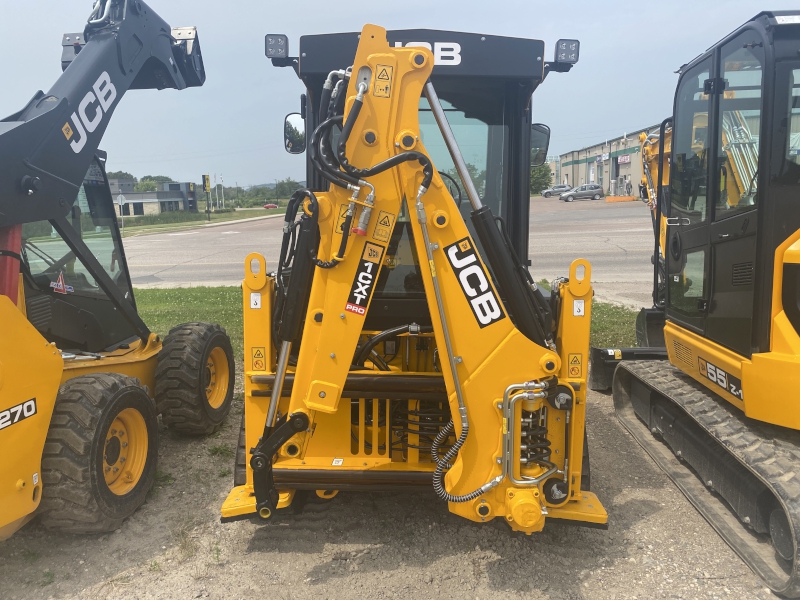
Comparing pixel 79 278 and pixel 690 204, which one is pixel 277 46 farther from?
pixel 690 204

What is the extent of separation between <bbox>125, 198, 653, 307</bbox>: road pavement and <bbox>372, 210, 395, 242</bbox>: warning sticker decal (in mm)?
8714

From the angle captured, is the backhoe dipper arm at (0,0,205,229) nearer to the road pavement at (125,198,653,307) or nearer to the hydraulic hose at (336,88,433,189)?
the hydraulic hose at (336,88,433,189)

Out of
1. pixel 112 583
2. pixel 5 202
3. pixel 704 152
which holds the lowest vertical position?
pixel 112 583

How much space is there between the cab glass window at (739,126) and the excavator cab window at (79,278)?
4226 millimetres

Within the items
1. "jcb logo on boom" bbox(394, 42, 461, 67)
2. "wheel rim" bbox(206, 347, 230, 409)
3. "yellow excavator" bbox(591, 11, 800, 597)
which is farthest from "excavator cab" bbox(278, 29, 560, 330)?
"wheel rim" bbox(206, 347, 230, 409)

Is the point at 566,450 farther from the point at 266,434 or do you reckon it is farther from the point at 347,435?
the point at 266,434

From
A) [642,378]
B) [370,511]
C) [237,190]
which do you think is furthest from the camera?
[237,190]

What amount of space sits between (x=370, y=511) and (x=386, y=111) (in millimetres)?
2360

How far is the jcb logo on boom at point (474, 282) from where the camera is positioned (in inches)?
117

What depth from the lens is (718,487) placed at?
3.85 meters

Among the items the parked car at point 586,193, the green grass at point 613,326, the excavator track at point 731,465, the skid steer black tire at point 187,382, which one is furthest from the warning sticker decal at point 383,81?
the parked car at point 586,193

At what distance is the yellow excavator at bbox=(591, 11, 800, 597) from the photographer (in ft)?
10.5

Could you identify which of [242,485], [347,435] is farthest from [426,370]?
[242,485]

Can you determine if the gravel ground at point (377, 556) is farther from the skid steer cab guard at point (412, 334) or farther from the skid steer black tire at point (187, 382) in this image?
the skid steer black tire at point (187, 382)
